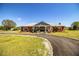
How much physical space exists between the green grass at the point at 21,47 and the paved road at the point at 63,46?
0.15 metres

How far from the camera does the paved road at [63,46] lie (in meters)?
6.66

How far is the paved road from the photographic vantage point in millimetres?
6662

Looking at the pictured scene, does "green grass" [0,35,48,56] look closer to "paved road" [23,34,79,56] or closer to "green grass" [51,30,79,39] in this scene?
"paved road" [23,34,79,56]

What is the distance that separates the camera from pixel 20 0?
6.65 meters

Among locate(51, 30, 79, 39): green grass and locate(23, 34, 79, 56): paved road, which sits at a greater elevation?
locate(51, 30, 79, 39): green grass

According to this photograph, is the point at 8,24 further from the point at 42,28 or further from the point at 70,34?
the point at 70,34

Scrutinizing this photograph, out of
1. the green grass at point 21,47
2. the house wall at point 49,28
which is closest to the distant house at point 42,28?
the house wall at point 49,28

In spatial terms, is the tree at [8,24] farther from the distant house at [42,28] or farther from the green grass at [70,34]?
the green grass at [70,34]

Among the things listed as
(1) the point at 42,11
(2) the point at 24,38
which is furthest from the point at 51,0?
(2) the point at 24,38

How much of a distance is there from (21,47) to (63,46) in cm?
63

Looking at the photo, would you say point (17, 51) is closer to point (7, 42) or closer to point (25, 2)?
point (7, 42)

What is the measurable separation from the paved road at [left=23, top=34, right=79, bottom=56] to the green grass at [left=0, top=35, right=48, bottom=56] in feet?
0.49

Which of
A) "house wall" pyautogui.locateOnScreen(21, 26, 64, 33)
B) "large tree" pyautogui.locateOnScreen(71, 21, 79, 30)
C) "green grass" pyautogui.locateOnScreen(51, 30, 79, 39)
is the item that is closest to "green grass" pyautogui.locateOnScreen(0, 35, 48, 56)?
"house wall" pyautogui.locateOnScreen(21, 26, 64, 33)

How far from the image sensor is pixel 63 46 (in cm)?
670
